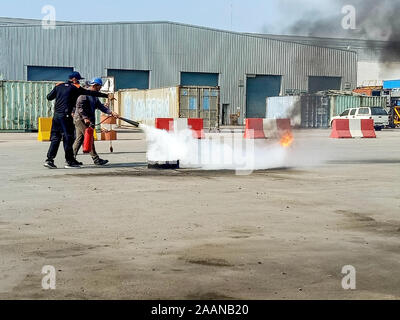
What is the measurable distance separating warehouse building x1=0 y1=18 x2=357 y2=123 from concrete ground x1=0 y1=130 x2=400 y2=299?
130 feet

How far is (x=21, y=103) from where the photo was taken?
127 feet

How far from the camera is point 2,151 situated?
21078 mm

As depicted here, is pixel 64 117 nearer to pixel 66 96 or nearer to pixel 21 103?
pixel 66 96

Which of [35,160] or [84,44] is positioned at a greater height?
[84,44]

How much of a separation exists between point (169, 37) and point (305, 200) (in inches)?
1947

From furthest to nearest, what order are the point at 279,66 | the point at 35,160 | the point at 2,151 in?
the point at 279,66, the point at 2,151, the point at 35,160

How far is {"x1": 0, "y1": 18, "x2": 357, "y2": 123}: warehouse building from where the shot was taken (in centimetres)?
5331

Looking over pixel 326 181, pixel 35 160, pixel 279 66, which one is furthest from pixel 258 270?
pixel 279 66

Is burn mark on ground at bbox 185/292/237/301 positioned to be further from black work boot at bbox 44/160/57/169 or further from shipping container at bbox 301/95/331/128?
shipping container at bbox 301/95/331/128

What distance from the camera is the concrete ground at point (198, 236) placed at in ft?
16.9

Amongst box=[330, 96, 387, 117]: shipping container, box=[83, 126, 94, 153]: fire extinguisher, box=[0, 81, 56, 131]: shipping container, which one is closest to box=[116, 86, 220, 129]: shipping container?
box=[0, 81, 56, 131]: shipping container

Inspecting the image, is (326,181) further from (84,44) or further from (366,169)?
(84,44)

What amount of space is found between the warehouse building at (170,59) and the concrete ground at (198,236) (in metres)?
39.8

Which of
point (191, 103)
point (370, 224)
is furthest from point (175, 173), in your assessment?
point (191, 103)
